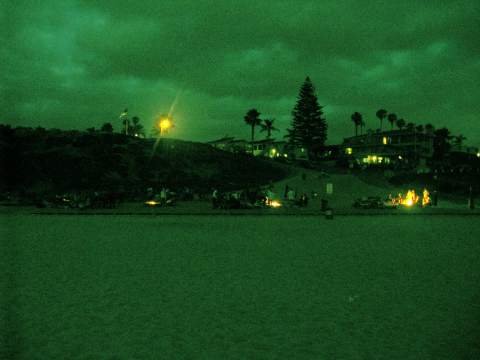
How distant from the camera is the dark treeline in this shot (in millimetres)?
56031

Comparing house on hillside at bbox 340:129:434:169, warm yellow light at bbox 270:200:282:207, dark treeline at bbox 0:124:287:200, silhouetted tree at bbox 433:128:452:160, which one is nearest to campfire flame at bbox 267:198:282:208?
warm yellow light at bbox 270:200:282:207

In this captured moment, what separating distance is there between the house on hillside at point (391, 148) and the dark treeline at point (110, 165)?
25.8 m

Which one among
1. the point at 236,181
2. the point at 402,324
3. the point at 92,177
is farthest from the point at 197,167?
the point at 402,324

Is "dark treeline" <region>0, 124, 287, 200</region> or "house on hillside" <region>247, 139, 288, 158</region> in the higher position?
"house on hillside" <region>247, 139, 288, 158</region>

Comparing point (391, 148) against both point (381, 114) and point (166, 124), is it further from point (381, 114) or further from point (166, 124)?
point (381, 114)

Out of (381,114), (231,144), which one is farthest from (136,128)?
(381,114)

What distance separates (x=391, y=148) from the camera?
284 ft

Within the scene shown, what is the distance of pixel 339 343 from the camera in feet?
18.2

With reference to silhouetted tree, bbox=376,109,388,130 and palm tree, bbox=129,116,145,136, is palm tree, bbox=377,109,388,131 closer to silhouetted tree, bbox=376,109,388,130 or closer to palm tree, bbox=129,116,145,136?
silhouetted tree, bbox=376,109,388,130

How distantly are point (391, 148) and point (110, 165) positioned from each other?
5557cm

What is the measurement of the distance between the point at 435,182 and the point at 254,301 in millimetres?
50581

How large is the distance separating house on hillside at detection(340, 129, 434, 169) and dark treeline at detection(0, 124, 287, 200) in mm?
25822

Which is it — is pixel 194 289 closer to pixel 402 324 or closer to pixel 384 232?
pixel 402 324

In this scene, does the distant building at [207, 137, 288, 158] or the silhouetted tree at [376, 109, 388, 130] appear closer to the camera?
the distant building at [207, 137, 288, 158]
